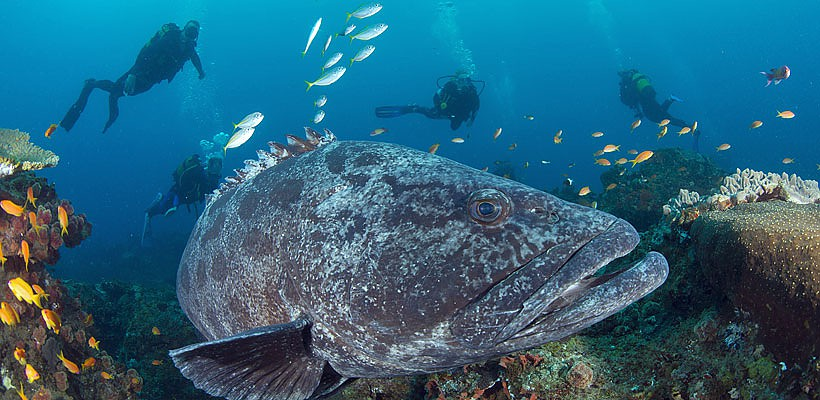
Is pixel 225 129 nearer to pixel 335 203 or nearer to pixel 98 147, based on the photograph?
pixel 98 147

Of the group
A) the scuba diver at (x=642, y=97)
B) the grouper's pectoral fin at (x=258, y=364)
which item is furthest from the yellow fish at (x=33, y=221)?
the scuba diver at (x=642, y=97)

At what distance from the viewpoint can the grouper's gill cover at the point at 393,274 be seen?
2.12 metres

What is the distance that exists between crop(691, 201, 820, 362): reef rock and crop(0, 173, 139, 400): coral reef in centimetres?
573

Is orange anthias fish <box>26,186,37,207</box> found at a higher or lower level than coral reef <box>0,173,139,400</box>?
higher

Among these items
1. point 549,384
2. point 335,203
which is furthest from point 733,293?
point 335,203

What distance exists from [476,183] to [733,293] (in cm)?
215

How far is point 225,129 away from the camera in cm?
10406

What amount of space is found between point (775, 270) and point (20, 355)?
613 centimetres

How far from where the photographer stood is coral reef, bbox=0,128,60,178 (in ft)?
16.6

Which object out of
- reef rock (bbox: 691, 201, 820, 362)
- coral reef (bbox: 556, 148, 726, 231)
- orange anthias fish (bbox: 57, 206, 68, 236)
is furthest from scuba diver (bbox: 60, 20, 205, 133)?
reef rock (bbox: 691, 201, 820, 362)

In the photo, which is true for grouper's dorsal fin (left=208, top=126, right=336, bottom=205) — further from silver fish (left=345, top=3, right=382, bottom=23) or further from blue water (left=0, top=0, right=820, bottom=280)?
blue water (left=0, top=0, right=820, bottom=280)

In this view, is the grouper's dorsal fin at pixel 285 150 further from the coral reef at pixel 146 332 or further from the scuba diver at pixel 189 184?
the scuba diver at pixel 189 184

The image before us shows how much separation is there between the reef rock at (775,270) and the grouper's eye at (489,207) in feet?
6.18

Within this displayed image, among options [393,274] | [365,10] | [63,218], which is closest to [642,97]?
[365,10]
